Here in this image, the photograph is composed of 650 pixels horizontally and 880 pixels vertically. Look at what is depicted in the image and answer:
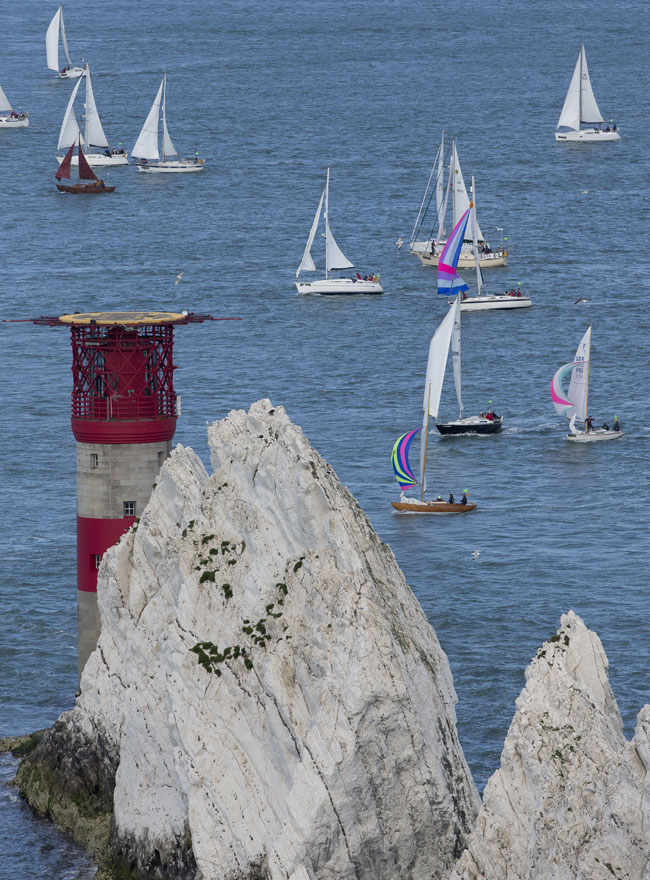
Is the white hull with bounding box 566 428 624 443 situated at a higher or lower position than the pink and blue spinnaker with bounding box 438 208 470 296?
lower

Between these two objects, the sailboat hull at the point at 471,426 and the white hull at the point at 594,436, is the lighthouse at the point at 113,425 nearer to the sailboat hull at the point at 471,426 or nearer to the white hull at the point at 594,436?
the sailboat hull at the point at 471,426

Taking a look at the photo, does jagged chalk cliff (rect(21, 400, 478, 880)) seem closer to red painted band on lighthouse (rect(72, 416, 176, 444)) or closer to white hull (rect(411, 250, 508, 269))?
red painted band on lighthouse (rect(72, 416, 176, 444))

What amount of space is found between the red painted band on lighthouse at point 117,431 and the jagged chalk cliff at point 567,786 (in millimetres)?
22282

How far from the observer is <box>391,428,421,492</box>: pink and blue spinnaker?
348 ft

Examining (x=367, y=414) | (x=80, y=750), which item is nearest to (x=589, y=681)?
(x=80, y=750)

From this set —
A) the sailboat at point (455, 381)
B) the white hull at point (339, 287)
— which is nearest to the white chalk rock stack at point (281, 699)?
the sailboat at point (455, 381)

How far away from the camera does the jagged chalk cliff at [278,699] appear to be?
47.0 metres

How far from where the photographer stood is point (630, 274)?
177 meters

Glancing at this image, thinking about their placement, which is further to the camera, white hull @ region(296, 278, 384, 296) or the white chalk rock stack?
white hull @ region(296, 278, 384, 296)

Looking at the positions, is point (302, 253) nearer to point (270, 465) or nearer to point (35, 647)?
point (35, 647)

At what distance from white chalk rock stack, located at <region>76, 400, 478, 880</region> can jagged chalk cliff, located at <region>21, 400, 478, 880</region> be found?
51mm

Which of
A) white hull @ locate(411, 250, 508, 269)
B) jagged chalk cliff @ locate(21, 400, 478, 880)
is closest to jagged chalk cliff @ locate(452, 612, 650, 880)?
jagged chalk cliff @ locate(21, 400, 478, 880)

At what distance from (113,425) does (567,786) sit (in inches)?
1055

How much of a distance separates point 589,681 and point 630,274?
448 ft
